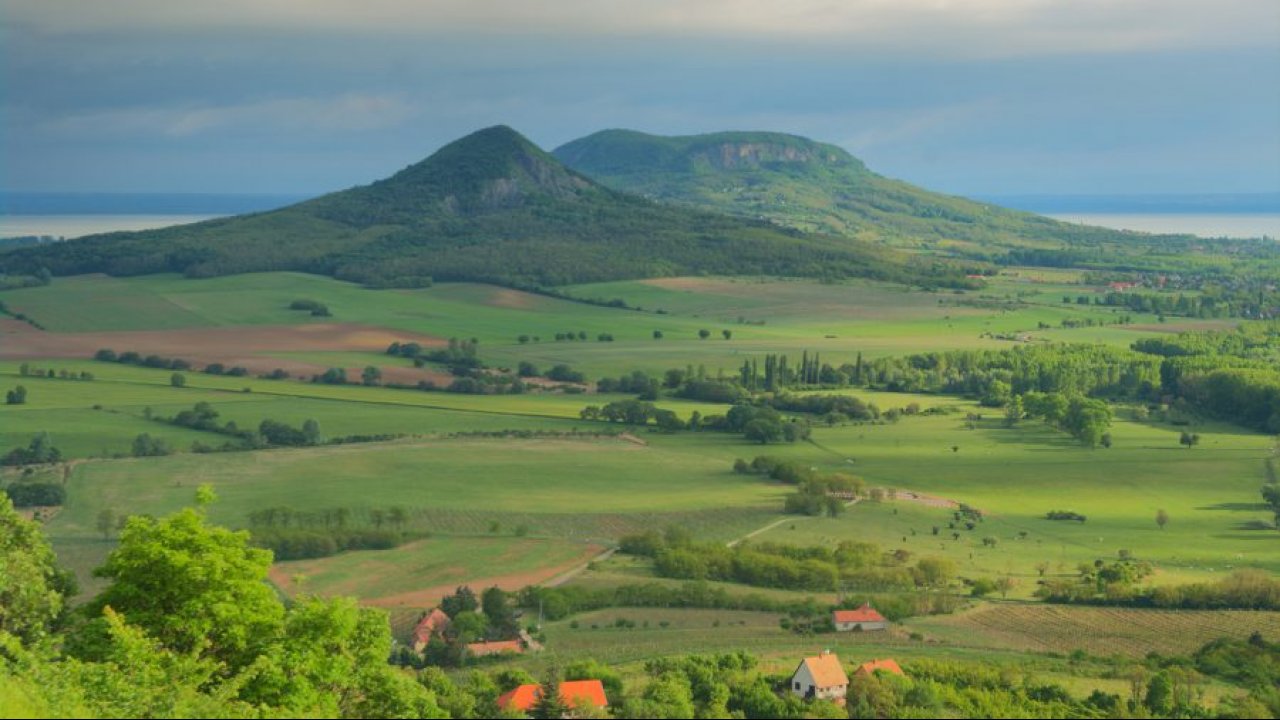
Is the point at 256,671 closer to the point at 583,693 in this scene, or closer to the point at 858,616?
the point at 583,693

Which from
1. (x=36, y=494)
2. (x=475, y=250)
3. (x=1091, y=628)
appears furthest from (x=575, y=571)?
(x=475, y=250)

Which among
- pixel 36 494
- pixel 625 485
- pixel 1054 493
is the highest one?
pixel 1054 493

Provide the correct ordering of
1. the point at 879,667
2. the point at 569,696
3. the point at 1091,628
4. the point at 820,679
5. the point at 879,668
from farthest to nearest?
→ the point at 1091,628, the point at 879,667, the point at 879,668, the point at 820,679, the point at 569,696

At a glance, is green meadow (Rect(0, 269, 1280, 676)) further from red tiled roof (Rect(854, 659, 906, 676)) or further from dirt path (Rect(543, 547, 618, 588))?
red tiled roof (Rect(854, 659, 906, 676))

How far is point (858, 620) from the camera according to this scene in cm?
4484

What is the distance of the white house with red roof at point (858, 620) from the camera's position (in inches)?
1761

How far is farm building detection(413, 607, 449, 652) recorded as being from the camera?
138 feet

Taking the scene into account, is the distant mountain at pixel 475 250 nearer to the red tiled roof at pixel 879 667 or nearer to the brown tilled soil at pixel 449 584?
the brown tilled soil at pixel 449 584

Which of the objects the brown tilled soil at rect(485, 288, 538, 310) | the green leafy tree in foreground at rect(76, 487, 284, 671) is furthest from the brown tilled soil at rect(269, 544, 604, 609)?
the brown tilled soil at rect(485, 288, 538, 310)

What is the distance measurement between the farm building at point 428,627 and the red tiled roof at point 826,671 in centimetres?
1132

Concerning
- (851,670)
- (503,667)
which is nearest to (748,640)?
(851,670)

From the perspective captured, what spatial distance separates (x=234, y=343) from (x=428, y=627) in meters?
69.2

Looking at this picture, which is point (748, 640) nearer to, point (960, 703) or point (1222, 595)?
point (960, 703)

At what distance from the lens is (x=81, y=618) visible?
30.0 m
